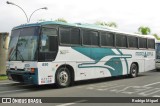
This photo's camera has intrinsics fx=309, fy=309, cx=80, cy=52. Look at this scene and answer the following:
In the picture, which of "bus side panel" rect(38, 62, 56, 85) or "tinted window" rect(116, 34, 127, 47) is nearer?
"bus side panel" rect(38, 62, 56, 85)

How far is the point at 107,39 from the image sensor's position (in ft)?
55.6

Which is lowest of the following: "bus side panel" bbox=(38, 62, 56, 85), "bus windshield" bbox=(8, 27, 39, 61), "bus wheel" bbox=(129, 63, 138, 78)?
"bus wheel" bbox=(129, 63, 138, 78)

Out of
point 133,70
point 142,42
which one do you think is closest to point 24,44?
point 133,70

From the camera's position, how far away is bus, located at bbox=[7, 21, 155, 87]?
42.0 feet

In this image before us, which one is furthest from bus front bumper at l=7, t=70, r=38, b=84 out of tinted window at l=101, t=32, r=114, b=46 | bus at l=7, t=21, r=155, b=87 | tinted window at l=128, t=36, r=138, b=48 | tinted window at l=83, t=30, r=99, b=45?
tinted window at l=128, t=36, r=138, b=48

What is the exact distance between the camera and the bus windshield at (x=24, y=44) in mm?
12820

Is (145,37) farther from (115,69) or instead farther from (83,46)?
(83,46)

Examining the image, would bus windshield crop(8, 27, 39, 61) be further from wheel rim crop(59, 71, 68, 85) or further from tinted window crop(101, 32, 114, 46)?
tinted window crop(101, 32, 114, 46)

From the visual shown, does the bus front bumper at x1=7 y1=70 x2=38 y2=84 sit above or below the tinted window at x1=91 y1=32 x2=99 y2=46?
below

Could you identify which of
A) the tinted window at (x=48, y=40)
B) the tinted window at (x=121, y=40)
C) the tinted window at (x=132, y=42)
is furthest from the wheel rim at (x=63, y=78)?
the tinted window at (x=132, y=42)

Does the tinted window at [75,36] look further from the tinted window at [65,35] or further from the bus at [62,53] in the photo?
the tinted window at [65,35]

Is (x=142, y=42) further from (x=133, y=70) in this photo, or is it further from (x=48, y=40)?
(x=48, y=40)

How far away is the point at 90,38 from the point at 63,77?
2844 millimetres

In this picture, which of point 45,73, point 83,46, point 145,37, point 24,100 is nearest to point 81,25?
point 83,46
